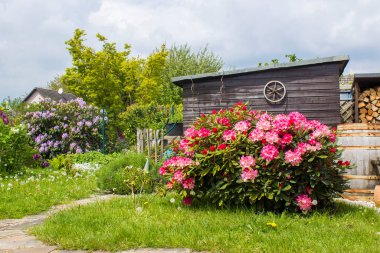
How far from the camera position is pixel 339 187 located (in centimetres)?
609

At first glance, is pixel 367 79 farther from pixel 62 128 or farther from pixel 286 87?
pixel 62 128

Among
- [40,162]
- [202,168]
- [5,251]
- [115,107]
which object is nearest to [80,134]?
[40,162]

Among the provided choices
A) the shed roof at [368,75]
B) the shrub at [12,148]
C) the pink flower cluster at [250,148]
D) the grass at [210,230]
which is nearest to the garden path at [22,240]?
the grass at [210,230]

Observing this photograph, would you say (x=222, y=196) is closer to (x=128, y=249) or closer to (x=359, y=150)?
(x=128, y=249)

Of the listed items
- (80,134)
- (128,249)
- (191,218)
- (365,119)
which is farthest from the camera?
(80,134)

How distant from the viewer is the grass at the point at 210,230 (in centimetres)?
427

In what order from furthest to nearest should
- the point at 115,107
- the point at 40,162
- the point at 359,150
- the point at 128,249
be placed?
the point at 115,107 < the point at 40,162 < the point at 359,150 < the point at 128,249

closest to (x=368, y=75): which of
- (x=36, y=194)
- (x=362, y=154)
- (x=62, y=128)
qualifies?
(x=362, y=154)

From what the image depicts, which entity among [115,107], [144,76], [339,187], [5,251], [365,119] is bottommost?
[5,251]

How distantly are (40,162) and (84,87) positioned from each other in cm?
1332

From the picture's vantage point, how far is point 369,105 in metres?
12.1

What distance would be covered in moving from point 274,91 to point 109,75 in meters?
15.3

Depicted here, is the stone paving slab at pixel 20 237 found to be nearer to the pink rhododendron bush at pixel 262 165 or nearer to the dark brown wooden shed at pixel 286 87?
the pink rhododendron bush at pixel 262 165

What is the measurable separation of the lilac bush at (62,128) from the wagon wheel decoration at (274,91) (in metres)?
7.22
